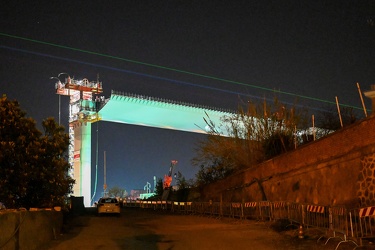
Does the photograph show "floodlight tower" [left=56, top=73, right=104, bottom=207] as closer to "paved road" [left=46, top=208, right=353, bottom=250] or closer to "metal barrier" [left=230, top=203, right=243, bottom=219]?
"metal barrier" [left=230, top=203, right=243, bottom=219]

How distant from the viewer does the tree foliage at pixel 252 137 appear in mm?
33812

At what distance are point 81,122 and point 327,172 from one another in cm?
6151

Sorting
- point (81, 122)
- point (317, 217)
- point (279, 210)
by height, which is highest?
point (81, 122)

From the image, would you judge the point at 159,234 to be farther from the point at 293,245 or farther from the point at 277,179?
the point at 277,179

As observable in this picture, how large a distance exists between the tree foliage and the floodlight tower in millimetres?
36584

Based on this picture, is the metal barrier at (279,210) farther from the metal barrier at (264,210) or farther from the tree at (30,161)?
the tree at (30,161)

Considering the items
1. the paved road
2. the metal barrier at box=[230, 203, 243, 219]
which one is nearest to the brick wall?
the metal barrier at box=[230, 203, 243, 219]

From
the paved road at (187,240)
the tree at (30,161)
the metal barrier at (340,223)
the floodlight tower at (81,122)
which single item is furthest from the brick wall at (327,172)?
the floodlight tower at (81,122)

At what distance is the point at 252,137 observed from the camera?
119ft

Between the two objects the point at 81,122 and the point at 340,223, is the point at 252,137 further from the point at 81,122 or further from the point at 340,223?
the point at 81,122

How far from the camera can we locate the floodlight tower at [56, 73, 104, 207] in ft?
247

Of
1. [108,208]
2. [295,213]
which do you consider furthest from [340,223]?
[108,208]

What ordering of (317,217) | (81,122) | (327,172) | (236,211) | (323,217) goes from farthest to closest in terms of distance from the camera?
(81,122) < (236,211) < (327,172) < (317,217) < (323,217)

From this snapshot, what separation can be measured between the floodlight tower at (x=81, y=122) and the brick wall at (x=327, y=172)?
48.6m
